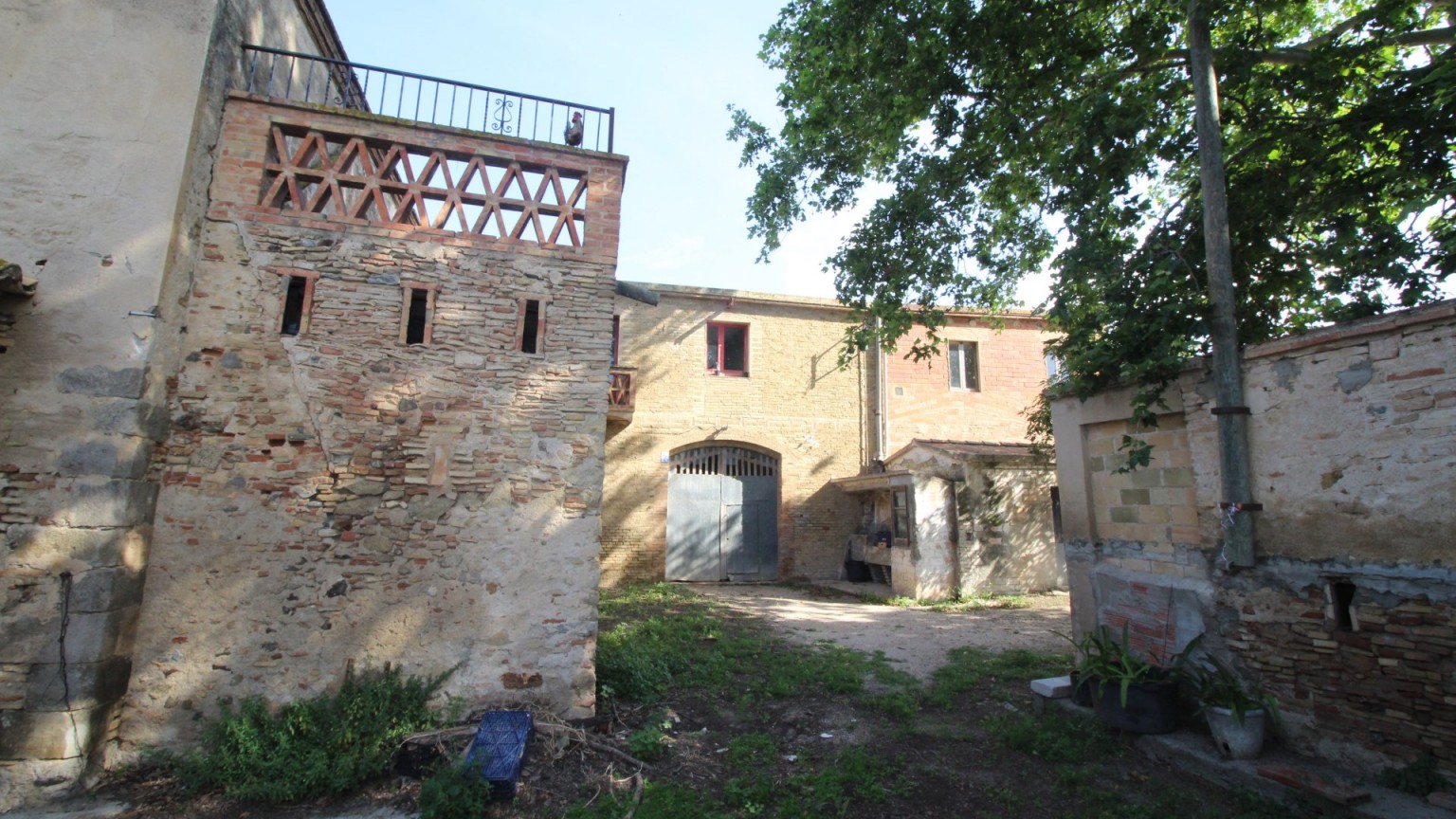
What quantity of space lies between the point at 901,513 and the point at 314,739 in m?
10.9

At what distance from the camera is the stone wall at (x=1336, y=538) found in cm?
407

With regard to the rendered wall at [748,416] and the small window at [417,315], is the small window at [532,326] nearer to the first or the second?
the small window at [417,315]

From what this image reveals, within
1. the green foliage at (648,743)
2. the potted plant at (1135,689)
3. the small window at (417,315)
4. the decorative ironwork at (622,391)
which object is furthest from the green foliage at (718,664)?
the decorative ironwork at (622,391)

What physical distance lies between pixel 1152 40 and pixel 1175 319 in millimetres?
3966

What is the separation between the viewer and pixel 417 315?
5.89m

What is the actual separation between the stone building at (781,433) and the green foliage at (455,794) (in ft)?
30.3

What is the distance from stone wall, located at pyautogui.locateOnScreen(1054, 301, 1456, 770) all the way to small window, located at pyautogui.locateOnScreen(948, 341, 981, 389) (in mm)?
10948

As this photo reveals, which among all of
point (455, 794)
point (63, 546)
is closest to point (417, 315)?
point (63, 546)

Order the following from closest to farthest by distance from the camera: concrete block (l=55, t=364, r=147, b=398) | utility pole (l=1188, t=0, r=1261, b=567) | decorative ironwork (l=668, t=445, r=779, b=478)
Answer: concrete block (l=55, t=364, r=147, b=398) < utility pole (l=1188, t=0, r=1261, b=567) < decorative ironwork (l=668, t=445, r=779, b=478)

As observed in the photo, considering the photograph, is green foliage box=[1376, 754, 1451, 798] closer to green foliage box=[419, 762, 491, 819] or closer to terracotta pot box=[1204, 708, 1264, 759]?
terracotta pot box=[1204, 708, 1264, 759]

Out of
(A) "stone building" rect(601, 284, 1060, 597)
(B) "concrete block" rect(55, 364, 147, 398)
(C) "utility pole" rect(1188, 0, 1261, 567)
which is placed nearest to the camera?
(B) "concrete block" rect(55, 364, 147, 398)

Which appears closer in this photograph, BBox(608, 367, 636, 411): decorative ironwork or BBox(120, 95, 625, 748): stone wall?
BBox(120, 95, 625, 748): stone wall

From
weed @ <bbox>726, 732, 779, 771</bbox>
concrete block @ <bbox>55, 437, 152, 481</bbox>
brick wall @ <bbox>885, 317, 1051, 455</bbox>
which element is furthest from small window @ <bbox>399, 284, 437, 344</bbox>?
brick wall @ <bbox>885, 317, 1051, 455</bbox>

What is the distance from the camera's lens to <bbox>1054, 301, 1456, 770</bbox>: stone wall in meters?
4.07
